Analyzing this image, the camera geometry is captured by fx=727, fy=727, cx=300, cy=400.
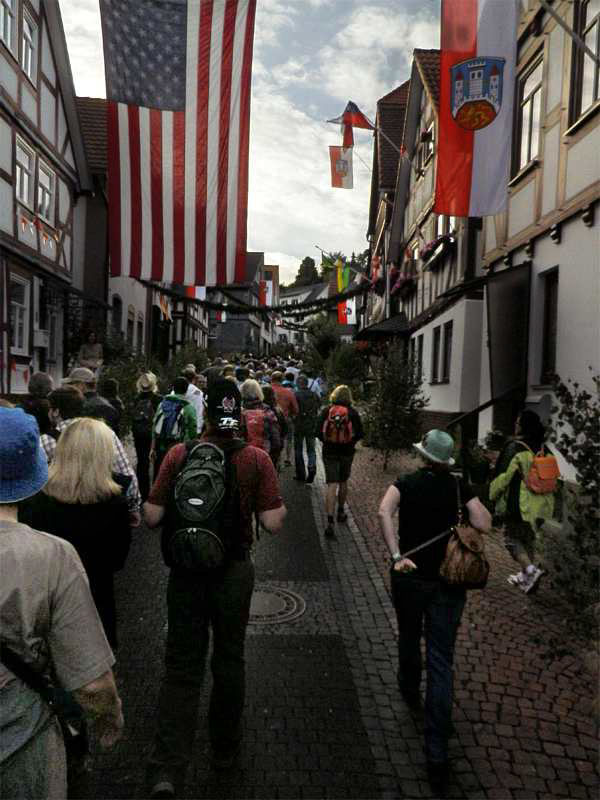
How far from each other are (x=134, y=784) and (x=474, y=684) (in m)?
2.28

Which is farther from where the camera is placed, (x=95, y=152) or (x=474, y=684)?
(x=95, y=152)

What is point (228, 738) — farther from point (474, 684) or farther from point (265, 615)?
point (265, 615)

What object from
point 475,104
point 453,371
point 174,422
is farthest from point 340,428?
point 453,371

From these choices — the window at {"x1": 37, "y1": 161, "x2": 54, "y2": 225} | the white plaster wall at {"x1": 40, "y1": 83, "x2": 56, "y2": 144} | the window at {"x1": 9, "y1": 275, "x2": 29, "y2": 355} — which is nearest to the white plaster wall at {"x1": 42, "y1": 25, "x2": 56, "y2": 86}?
the white plaster wall at {"x1": 40, "y1": 83, "x2": 56, "y2": 144}

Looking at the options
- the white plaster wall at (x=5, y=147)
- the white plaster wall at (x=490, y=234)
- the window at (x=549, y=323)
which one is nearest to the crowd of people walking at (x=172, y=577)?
the window at (x=549, y=323)

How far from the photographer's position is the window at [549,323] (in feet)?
33.1

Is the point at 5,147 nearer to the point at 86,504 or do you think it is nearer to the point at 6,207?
the point at 6,207

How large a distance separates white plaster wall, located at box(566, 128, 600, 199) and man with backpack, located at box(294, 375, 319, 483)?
5.29 meters

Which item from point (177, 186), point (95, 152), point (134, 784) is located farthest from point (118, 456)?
point (95, 152)

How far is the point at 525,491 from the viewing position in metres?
6.51

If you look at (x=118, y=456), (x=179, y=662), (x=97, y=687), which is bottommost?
(x=179, y=662)

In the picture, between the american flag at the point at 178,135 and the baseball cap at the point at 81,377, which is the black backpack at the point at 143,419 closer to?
the american flag at the point at 178,135

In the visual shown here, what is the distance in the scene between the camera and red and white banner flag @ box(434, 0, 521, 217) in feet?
27.2

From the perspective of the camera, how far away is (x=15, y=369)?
15.9 meters
